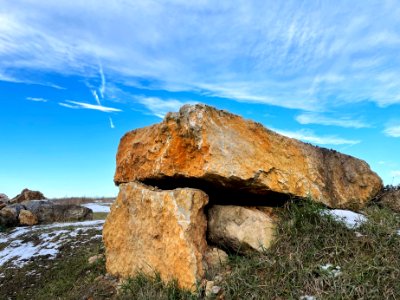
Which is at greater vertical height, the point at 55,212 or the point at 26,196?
the point at 26,196

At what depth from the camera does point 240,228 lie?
18.5ft

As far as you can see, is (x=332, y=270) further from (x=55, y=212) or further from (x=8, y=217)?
(x=8, y=217)

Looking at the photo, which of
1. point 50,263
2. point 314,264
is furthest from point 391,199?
point 50,263

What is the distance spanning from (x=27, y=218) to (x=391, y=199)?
1293 centimetres

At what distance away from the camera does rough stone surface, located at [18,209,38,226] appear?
14.3 m

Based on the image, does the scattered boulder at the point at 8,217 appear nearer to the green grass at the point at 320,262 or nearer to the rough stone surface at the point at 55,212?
the rough stone surface at the point at 55,212

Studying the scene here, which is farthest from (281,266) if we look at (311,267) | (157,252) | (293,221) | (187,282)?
(157,252)

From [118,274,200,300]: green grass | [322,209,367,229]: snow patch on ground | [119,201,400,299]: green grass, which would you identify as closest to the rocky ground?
[118,274,200,300]: green grass

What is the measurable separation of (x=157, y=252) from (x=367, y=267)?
9.74 ft

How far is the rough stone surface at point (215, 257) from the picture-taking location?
5438 millimetres

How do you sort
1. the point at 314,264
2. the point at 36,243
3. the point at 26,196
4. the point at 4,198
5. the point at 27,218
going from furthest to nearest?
the point at 4,198 < the point at 26,196 < the point at 27,218 < the point at 36,243 < the point at 314,264

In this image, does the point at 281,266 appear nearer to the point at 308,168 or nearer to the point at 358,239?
the point at 358,239

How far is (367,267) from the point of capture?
4660 mm

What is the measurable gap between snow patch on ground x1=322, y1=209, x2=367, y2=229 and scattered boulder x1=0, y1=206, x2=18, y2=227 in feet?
41.1
